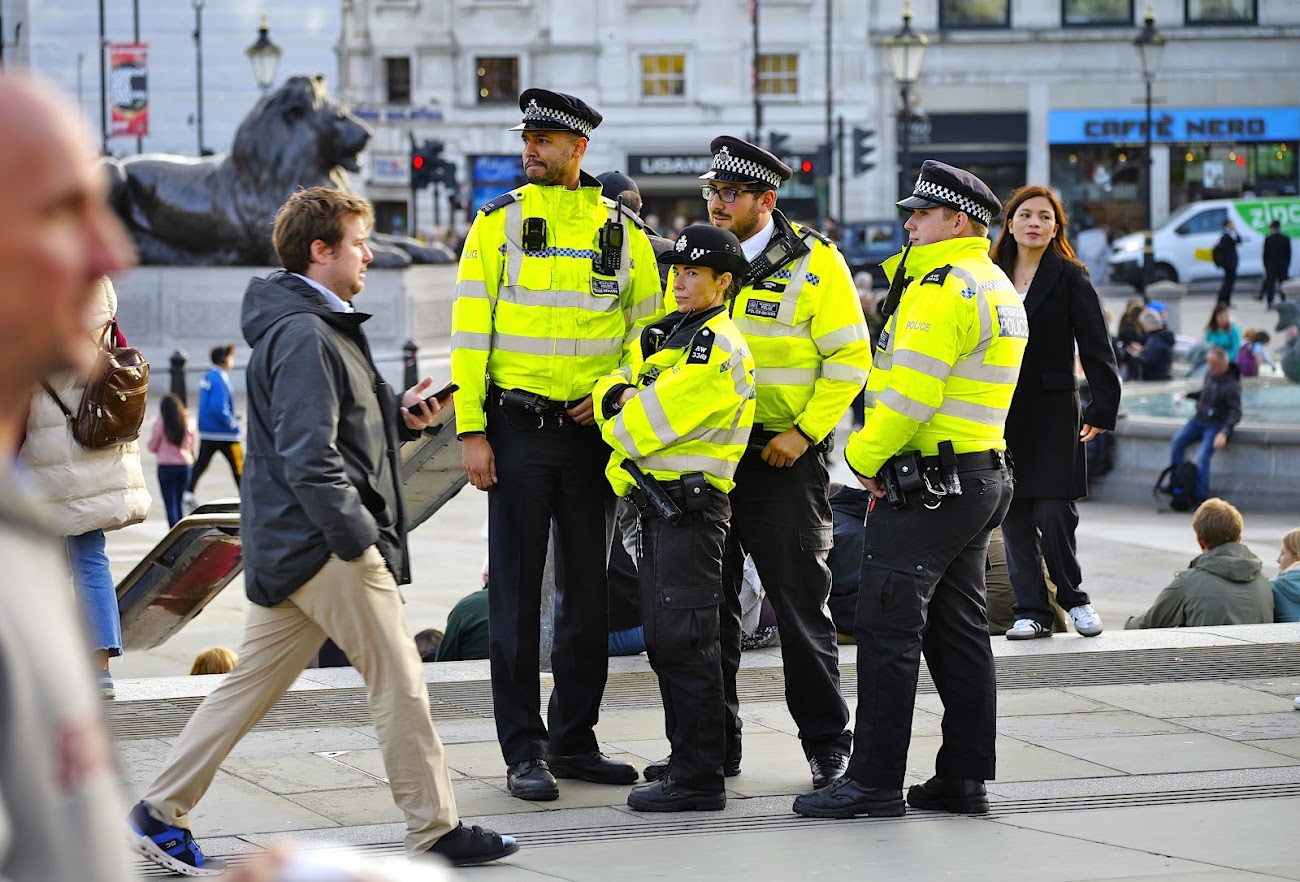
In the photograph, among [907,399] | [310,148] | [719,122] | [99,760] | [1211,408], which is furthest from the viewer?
[719,122]

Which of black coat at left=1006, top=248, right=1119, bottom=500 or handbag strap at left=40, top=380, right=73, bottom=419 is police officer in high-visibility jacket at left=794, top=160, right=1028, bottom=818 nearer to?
black coat at left=1006, top=248, right=1119, bottom=500

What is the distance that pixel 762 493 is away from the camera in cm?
653

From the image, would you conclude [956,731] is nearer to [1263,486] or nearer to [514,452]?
[514,452]

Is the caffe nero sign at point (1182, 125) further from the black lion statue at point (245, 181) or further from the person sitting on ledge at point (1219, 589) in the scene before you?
the person sitting on ledge at point (1219, 589)

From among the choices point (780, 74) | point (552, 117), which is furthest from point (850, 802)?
point (780, 74)

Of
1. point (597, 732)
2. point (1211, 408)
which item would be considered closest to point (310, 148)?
point (1211, 408)

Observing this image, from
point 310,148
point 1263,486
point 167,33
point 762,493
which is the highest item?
point 167,33

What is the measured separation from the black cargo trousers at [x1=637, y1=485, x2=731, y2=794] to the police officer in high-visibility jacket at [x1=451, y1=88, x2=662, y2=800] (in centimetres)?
41

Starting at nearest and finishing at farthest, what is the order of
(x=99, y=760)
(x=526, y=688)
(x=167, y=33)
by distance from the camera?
(x=99, y=760) → (x=526, y=688) → (x=167, y=33)

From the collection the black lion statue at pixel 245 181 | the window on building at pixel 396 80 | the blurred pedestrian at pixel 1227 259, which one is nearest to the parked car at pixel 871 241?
the blurred pedestrian at pixel 1227 259

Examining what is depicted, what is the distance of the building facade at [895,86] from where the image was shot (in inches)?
2265

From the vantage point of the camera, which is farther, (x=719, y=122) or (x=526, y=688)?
(x=719, y=122)

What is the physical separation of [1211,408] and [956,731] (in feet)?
37.2

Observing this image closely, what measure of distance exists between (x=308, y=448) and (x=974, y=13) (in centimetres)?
5544
